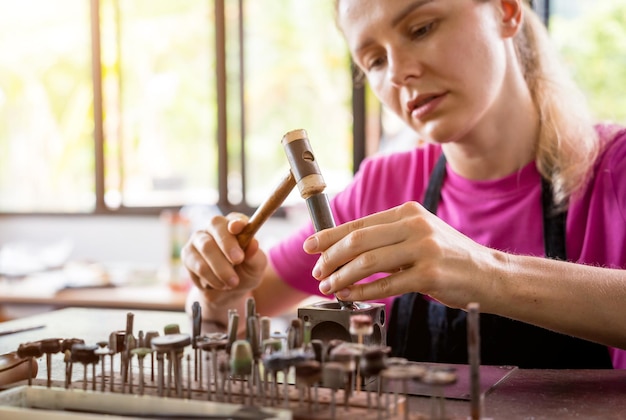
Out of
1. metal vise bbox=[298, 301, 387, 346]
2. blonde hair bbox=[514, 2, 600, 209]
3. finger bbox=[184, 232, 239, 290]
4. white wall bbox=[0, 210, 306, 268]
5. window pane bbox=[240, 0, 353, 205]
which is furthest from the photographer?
white wall bbox=[0, 210, 306, 268]

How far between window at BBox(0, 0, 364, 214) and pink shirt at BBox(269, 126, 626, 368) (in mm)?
2607

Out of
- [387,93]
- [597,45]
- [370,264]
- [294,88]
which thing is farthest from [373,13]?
[294,88]

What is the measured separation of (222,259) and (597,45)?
3168 millimetres

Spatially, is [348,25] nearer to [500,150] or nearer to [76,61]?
[500,150]

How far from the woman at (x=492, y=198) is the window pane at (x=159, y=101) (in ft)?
10.5

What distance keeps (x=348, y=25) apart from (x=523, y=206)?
0.64 meters

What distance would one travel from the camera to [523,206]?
6.37 feet

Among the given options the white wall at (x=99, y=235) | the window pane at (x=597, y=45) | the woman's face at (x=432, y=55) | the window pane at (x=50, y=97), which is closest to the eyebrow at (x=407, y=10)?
the woman's face at (x=432, y=55)

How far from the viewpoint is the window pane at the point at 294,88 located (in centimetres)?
491

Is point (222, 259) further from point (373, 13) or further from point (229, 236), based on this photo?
point (373, 13)

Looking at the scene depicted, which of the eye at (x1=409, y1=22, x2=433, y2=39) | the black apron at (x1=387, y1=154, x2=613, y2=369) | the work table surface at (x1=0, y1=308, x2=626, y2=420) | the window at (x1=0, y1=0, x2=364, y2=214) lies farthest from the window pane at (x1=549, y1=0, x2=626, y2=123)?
the work table surface at (x1=0, y1=308, x2=626, y2=420)

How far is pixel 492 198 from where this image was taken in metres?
2.01

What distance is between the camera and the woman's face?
5.52 feet

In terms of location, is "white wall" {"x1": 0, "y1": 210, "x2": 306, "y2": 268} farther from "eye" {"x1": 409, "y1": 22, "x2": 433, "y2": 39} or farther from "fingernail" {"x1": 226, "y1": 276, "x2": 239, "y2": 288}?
"eye" {"x1": 409, "y1": 22, "x2": 433, "y2": 39}
